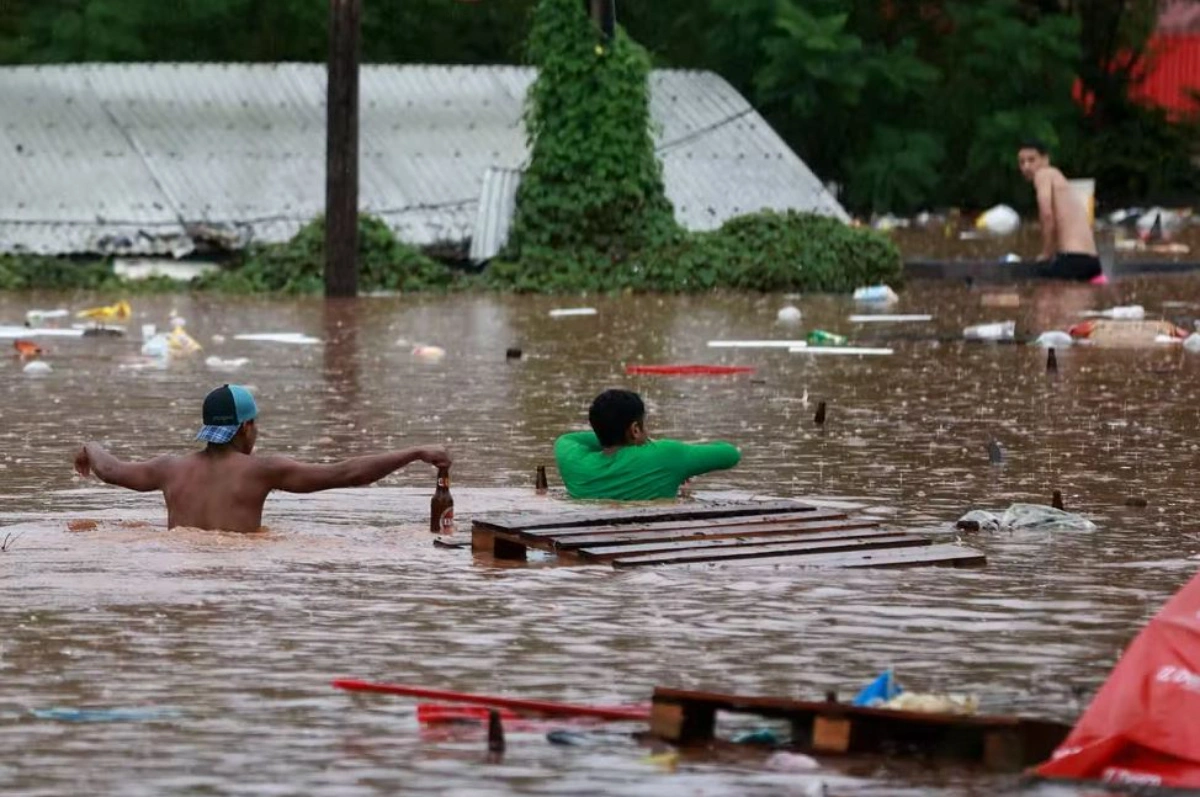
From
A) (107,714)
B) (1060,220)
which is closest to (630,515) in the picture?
(107,714)

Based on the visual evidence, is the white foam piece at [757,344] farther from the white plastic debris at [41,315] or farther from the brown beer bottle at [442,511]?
the brown beer bottle at [442,511]

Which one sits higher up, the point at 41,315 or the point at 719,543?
the point at 41,315

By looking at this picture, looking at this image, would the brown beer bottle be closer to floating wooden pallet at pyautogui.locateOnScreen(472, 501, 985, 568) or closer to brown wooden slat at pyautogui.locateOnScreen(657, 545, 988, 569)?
floating wooden pallet at pyautogui.locateOnScreen(472, 501, 985, 568)

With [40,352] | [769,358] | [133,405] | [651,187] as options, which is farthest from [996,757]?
[651,187]

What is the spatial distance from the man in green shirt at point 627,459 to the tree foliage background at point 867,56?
25.8 metres

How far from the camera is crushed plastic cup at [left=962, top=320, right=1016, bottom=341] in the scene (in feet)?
70.8

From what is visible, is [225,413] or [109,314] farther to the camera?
[109,314]

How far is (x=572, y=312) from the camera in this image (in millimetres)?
25359

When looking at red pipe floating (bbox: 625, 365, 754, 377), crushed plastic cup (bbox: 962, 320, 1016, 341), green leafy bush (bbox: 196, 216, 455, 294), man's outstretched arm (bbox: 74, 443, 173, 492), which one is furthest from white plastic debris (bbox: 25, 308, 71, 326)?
man's outstretched arm (bbox: 74, 443, 173, 492)

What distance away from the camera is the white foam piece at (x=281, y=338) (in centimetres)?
2170

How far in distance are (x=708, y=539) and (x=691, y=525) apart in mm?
297

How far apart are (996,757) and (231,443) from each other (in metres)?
4.71

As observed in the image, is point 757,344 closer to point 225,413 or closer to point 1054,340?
point 1054,340

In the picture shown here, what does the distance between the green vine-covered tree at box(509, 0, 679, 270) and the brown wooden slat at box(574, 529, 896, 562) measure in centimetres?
1928
